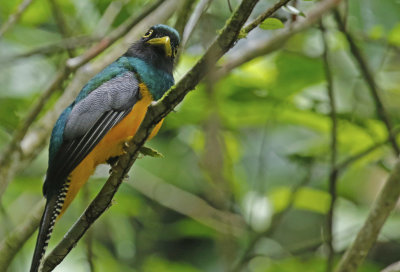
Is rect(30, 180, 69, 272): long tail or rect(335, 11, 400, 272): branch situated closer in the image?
rect(30, 180, 69, 272): long tail

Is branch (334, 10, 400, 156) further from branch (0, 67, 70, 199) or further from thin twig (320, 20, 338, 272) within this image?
branch (0, 67, 70, 199)

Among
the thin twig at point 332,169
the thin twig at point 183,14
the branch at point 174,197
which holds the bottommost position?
the branch at point 174,197

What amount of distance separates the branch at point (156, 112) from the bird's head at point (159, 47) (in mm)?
1573

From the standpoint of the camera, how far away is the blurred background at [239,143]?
5.18 meters

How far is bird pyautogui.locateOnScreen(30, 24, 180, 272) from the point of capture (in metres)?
4.31

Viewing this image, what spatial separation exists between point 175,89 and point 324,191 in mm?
3543

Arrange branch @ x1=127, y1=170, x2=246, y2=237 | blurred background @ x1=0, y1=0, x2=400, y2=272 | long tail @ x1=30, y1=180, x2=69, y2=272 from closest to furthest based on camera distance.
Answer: long tail @ x1=30, y1=180, x2=69, y2=272, blurred background @ x1=0, y1=0, x2=400, y2=272, branch @ x1=127, y1=170, x2=246, y2=237

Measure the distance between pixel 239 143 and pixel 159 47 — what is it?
191 centimetres

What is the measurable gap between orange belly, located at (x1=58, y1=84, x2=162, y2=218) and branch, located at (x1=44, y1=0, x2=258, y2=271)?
767 mm

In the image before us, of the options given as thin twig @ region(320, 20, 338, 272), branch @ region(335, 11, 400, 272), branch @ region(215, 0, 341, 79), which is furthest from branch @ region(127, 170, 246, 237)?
branch @ region(335, 11, 400, 272)

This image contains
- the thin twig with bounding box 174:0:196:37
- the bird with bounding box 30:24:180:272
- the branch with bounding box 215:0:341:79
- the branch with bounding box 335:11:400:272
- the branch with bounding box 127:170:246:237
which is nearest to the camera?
the branch with bounding box 335:11:400:272

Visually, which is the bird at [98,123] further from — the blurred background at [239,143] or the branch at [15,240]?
the blurred background at [239,143]

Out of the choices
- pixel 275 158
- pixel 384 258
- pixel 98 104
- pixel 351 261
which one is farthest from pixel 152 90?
pixel 384 258

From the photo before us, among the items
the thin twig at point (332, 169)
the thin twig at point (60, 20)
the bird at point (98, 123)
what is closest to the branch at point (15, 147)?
the bird at point (98, 123)
